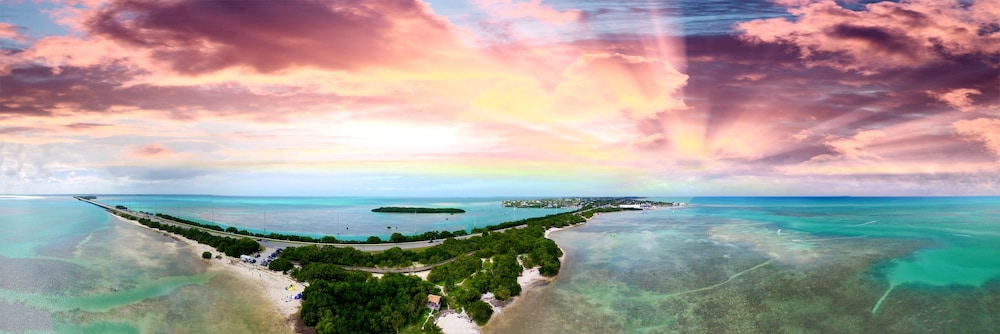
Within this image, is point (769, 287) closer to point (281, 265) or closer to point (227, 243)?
point (281, 265)

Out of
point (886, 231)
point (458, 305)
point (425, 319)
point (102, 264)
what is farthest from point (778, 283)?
point (102, 264)

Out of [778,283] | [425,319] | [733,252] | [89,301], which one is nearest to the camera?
[425,319]

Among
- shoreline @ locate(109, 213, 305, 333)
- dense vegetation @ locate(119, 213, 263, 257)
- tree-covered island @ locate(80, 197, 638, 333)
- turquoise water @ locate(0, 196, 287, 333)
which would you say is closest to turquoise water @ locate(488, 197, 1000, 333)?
tree-covered island @ locate(80, 197, 638, 333)

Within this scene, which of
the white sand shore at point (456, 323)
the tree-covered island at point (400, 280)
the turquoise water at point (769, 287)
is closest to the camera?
the tree-covered island at point (400, 280)

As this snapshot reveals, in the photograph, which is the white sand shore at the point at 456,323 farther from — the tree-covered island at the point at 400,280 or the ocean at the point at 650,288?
the ocean at the point at 650,288

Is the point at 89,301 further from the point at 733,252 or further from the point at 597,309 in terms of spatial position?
the point at 733,252

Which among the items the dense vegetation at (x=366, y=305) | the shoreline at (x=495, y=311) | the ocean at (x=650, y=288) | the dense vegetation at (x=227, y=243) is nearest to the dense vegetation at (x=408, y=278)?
the dense vegetation at (x=366, y=305)

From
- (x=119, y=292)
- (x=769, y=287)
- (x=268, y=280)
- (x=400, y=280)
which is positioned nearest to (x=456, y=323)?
(x=400, y=280)
